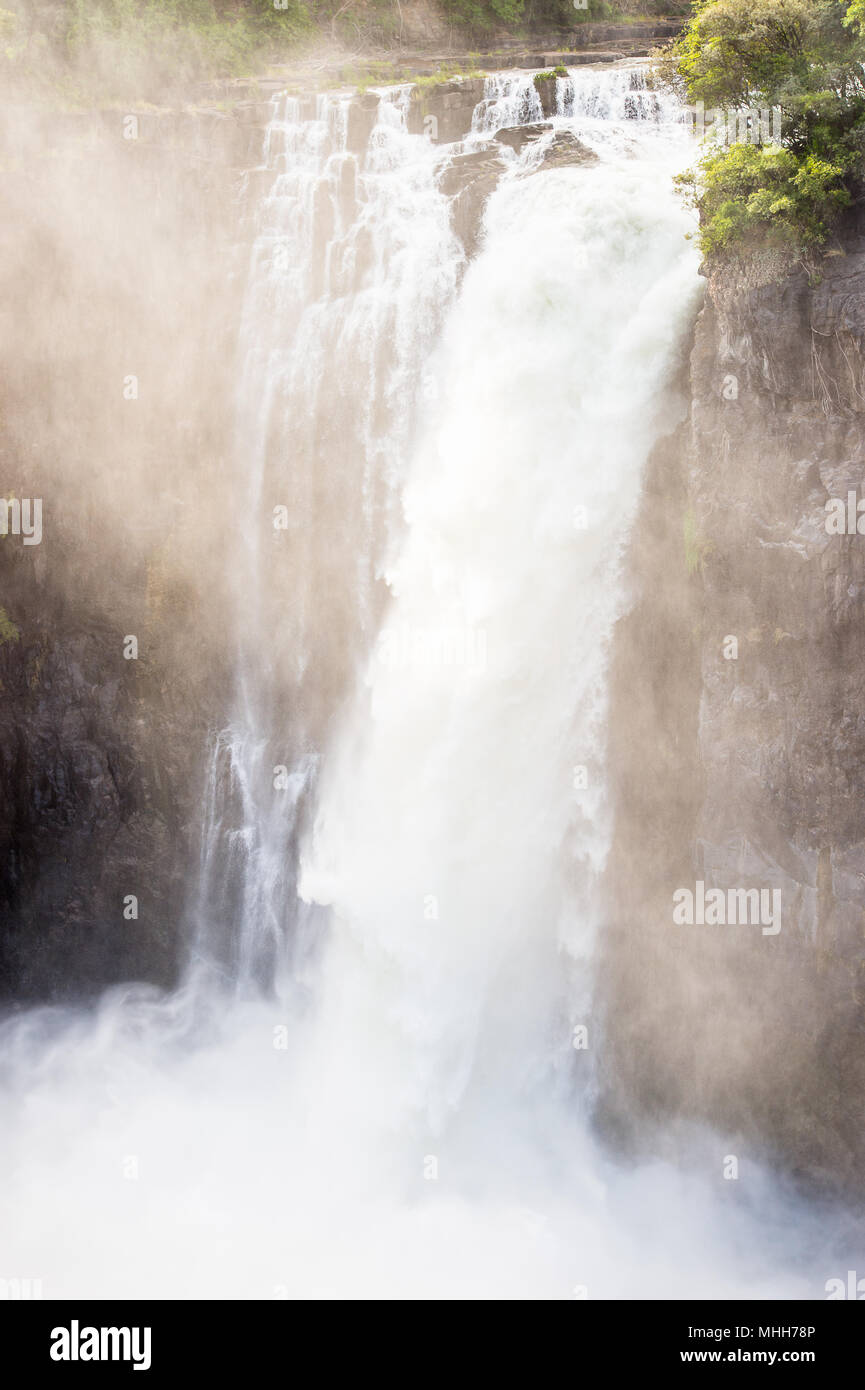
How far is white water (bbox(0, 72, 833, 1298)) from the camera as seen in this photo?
17328 millimetres

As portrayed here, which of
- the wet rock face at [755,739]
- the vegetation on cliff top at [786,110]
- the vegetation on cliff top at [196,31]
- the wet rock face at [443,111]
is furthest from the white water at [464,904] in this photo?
the vegetation on cliff top at [196,31]

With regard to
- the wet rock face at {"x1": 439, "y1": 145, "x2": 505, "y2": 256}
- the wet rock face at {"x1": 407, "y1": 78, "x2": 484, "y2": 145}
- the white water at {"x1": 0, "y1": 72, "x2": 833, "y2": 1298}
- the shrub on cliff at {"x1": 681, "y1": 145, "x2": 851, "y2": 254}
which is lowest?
the white water at {"x1": 0, "y1": 72, "x2": 833, "y2": 1298}

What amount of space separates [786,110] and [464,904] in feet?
45.3

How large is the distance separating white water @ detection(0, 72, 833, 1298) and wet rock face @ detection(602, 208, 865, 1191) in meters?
0.76

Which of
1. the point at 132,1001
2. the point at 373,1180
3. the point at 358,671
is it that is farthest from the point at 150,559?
the point at 373,1180

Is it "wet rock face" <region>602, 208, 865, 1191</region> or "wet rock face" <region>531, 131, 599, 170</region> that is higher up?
"wet rock face" <region>531, 131, 599, 170</region>

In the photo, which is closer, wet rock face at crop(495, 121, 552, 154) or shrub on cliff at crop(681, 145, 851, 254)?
shrub on cliff at crop(681, 145, 851, 254)

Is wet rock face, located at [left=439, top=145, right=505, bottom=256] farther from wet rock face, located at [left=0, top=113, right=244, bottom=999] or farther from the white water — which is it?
wet rock face, located at [left=0, top=113, right=244, bottom=999]

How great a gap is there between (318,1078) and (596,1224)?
584cm

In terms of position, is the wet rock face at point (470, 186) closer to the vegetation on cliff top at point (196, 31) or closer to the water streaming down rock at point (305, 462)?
the water streaming down rock at point (305, 462)

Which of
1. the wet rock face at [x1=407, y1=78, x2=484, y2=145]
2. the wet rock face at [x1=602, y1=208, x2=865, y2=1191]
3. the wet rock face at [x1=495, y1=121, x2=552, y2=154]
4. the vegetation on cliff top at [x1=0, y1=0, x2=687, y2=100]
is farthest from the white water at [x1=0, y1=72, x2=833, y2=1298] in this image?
the vegetation on cliff top at [x1=0, y1=0, x2=687, y2=100]

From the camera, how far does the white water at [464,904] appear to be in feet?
56.9

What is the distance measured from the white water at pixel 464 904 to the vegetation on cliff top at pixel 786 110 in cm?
221
